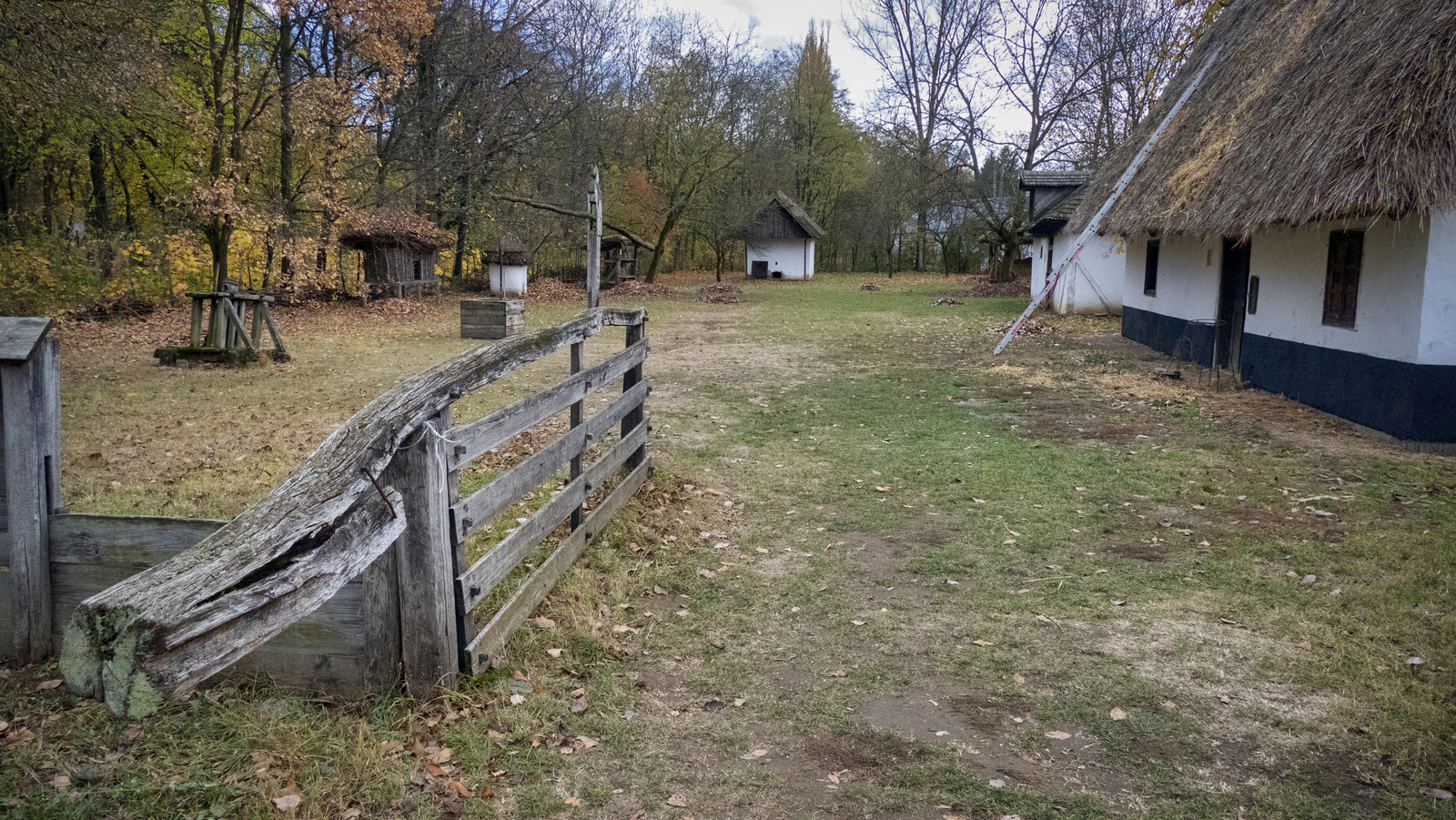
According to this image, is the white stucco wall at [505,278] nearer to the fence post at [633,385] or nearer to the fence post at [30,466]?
the fence post at [633,385]

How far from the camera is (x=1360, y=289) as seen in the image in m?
9.77

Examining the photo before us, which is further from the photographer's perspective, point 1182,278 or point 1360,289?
point 1182,278

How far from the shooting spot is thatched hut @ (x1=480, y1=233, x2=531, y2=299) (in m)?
27.5

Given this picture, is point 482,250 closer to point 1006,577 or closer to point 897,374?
point 897,374

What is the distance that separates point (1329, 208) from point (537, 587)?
337 inches

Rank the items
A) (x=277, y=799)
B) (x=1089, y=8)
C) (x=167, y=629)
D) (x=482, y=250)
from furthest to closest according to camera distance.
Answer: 1. (x=482, y=250)
2. (x=1089, y=8)
3. (x=277, y=799)
4. (x=167, y=629)

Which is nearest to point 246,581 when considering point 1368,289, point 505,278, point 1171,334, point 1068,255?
point 1368,289

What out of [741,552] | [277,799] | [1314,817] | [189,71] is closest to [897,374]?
[741,552]

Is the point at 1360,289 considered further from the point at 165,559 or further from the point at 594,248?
the point at 165,559

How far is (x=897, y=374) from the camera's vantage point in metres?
13.9

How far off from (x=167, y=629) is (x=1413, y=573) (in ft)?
20.7

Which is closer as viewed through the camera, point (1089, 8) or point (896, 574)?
point (896, 574)

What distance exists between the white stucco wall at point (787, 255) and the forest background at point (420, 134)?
2.53m

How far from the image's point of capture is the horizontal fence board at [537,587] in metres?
3.86
